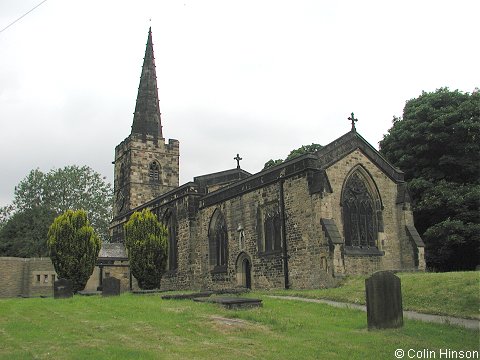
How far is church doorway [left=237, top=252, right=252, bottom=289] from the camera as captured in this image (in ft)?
82.2

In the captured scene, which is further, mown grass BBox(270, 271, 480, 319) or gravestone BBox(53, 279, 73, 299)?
gravestone BBox(53, 279, 73, 299)

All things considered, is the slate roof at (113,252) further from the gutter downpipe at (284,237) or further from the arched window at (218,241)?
the gutter downpipe at (284,237)

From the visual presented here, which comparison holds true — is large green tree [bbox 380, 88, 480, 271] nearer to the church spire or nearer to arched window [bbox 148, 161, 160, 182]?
arched window [bbox 148, 161, 160, 182]

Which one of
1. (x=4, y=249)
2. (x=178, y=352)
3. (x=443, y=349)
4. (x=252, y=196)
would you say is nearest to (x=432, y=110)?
(x=252, y=196)

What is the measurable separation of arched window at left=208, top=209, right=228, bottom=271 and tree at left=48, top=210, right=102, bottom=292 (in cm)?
652

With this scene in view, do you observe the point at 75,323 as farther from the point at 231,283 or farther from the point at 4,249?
the point at 4,249

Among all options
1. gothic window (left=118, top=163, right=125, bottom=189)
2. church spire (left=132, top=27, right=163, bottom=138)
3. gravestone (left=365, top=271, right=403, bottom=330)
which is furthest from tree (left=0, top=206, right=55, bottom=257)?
gravestone (left=365, top=271, right=403, bottom=330)

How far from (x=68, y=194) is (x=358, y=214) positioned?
4150cm

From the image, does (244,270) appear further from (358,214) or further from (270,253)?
(358,214)

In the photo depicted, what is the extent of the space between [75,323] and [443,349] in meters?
8.26

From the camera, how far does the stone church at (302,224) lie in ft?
68.8

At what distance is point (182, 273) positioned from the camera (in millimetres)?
30219

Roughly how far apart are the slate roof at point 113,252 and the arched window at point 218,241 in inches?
382

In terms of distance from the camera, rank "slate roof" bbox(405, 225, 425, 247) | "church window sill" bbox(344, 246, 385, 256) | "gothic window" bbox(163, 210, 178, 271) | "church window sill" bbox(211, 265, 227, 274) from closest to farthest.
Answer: "church window sill" bbox(344, 246, 385, 256) → "slate roof" bbox(405, 225, 425, 247) → "church window sill" bbox(211, 265, 227, 274) → "gothic window" bbox(163, 210, 178, 271)
